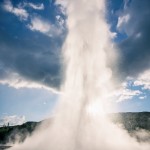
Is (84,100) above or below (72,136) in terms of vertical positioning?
above

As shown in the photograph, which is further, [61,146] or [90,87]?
[90,87]

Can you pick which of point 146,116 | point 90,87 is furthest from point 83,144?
point 146,116

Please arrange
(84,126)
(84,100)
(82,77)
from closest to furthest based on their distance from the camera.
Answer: (84,126) → (84,100) → (82,77)

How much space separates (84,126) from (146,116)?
152778 mm

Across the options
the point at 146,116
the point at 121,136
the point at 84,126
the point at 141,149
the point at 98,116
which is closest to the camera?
the point at 141,149

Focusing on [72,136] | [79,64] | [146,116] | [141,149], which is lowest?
[141,149]

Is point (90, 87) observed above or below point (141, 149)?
above

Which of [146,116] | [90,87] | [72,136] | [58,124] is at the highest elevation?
[146,116]

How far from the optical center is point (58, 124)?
48.9 meters

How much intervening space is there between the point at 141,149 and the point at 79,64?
66.9 ft

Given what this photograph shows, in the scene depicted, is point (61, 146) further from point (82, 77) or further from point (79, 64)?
point (79, 64)

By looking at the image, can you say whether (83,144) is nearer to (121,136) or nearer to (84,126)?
(84,126)

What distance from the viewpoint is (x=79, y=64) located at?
4978 cm

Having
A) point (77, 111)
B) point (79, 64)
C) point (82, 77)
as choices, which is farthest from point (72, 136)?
point (79, 64)
